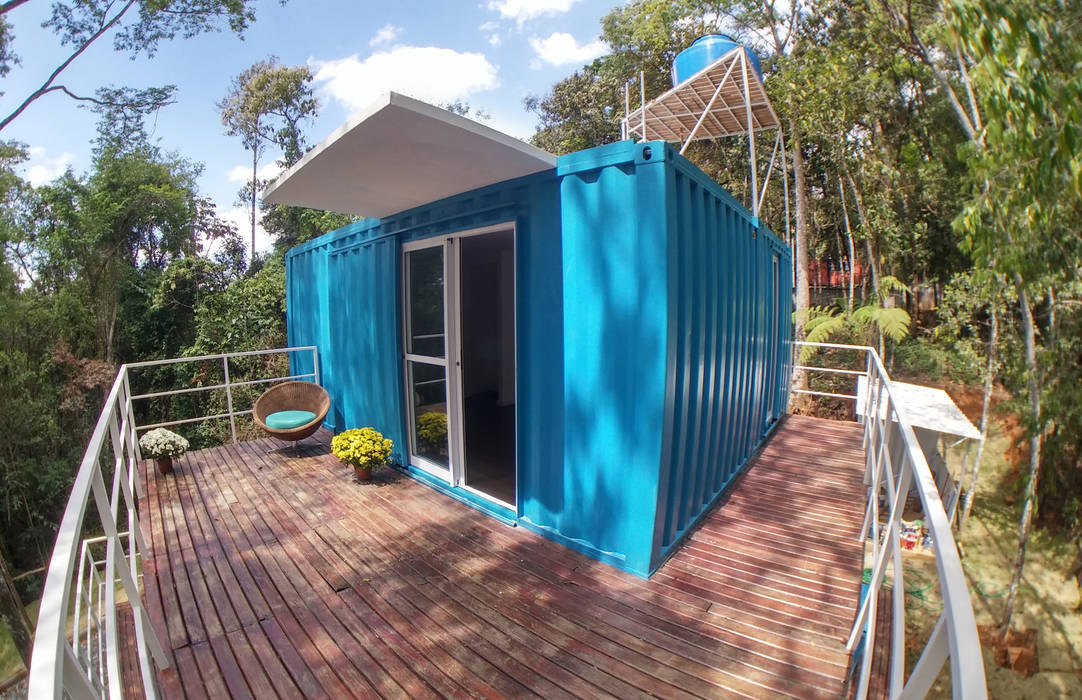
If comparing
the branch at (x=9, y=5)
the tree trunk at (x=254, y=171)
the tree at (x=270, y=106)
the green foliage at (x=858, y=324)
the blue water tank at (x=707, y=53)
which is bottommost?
the green foliage at (x=858, y=324)

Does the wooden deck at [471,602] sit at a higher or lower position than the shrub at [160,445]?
lower

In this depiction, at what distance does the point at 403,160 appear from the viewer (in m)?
2.73

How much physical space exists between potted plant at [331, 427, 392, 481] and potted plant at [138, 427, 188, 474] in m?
1.48

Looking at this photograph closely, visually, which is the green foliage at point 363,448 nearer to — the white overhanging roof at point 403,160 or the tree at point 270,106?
the white overhanging roof at point 403,160

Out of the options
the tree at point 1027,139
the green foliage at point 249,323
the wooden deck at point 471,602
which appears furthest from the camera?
the green foliage at point 249,323

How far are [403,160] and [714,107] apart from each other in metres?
4.68

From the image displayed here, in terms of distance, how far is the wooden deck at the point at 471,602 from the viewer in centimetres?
190

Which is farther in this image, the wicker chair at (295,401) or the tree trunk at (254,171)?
the tree trunk at (254,171)

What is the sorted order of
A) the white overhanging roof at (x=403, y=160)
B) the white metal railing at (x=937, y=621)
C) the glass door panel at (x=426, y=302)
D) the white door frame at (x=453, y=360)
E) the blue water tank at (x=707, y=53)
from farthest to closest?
the blue water tank at (x=707, y=53) < the glass door panel at (x=426, y=302) < the white door frame at (x=453, y=360) < the white overhanging roof at (x=403, y=160) < the white metal railing at (x=937, y=621)

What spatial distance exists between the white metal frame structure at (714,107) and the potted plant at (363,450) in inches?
166

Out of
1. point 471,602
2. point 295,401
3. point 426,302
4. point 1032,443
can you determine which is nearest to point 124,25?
point 295,401

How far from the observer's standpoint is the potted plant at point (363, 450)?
3.80 m

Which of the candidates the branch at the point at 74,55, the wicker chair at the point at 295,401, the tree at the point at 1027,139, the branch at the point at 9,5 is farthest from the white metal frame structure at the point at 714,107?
the branch at the point at 74,55

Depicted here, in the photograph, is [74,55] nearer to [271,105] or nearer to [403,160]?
[271,105]
